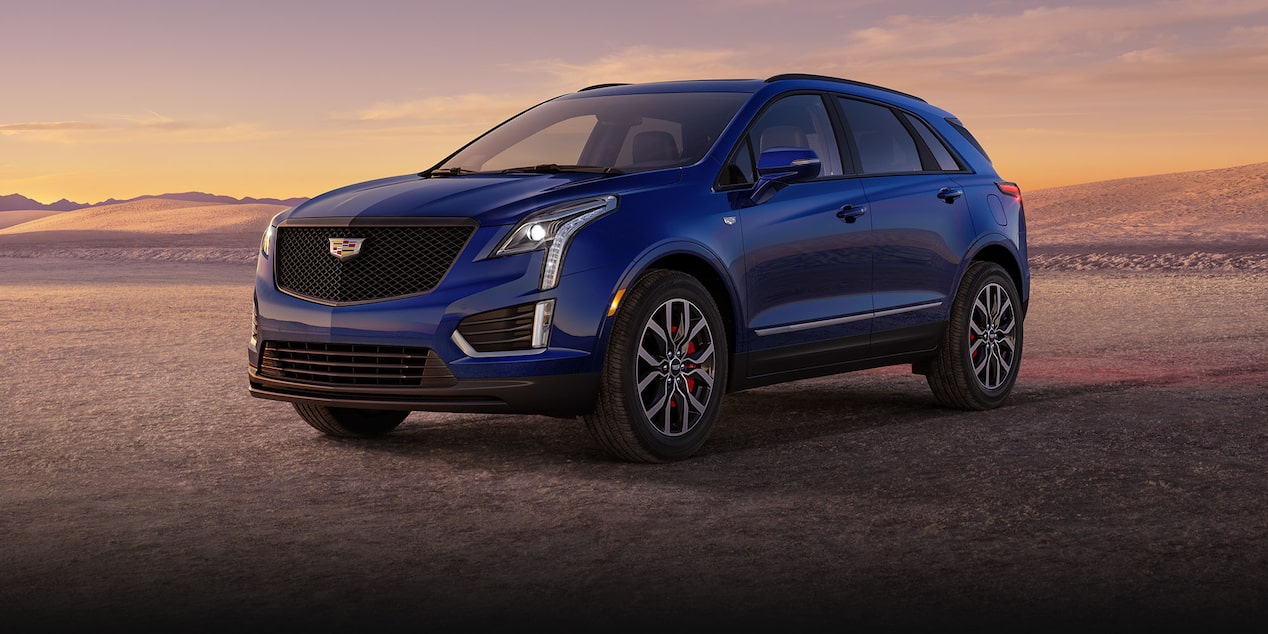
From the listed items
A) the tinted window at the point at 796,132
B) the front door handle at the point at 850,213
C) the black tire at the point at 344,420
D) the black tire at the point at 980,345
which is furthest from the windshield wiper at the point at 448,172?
the black tire at the point at 980,345

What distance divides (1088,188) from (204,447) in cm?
7572

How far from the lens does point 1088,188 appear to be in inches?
3115

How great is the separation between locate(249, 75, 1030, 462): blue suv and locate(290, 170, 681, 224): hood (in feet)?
0.06

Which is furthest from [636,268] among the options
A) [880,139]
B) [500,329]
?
[880,139]

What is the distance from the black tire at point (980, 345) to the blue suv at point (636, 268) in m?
0.02

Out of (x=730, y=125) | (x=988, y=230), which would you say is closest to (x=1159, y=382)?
(x=988, y=230)

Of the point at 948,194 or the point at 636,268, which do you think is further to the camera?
the point at 948,194

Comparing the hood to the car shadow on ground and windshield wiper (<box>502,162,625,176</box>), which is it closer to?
windshield wiper (<box>502,162,625,176</box>)

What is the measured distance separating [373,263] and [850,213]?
8.47 feet

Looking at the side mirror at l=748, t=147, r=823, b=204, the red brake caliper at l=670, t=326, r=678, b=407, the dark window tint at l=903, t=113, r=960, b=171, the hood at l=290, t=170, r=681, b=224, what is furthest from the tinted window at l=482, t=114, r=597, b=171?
the dark window tint at l=903, t=113, r=960, b=171

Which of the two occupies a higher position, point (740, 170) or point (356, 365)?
point (740, 170)

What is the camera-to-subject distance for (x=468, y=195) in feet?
23.7

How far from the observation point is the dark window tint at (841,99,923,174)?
28.8ft

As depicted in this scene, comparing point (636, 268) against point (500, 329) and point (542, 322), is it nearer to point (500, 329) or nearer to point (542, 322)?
point (542, 322)
